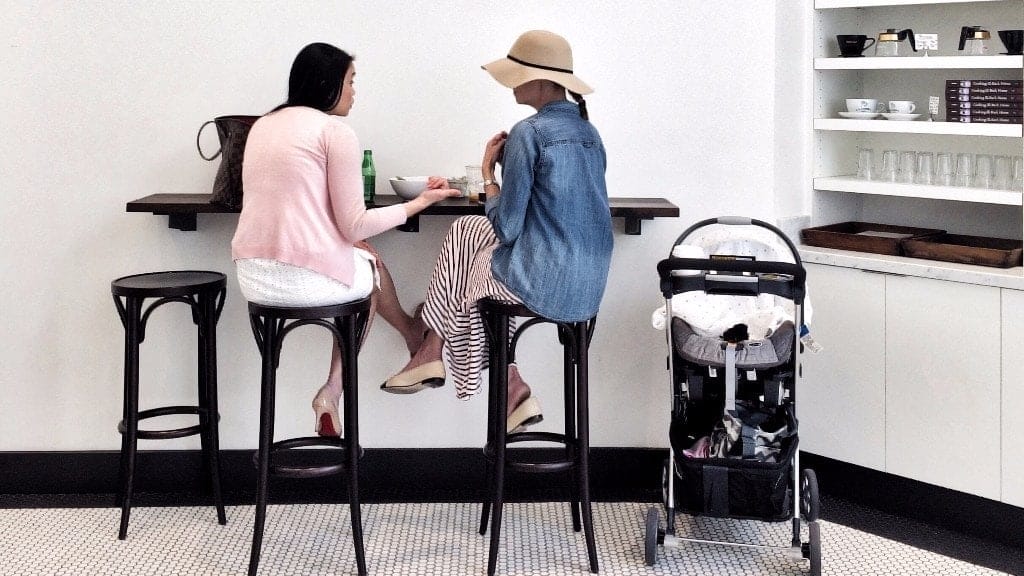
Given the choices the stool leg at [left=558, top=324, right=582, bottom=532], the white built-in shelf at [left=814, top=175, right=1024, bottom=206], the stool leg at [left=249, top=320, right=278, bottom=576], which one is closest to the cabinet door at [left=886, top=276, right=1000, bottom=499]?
the white built-in shelf at [left=814, top=175, right=1024, bottom=206]

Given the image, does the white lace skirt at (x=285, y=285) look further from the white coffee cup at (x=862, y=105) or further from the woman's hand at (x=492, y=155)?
the white coffee cup at (x=862, y=105)

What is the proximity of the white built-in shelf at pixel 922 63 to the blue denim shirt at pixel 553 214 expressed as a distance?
124 cm

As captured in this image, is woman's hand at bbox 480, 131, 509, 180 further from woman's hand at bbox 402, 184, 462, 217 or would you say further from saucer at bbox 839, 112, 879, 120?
saucer at bbox 839, 112, 879, 120

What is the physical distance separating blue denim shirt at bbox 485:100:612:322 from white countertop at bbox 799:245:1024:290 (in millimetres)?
1019

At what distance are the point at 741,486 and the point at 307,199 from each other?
1505 millimetres

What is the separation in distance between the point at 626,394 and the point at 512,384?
61 centimetres

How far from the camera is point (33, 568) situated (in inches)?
137

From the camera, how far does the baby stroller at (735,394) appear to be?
3.32 metres

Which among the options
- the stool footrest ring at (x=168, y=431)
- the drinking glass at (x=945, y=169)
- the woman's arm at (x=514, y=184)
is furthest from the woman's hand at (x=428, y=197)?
the drinking glass at (x=945, y=169)

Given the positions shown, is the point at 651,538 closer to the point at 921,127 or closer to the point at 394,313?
the point at 394,313

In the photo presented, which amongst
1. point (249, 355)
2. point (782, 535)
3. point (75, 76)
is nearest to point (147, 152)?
point (75, 76)

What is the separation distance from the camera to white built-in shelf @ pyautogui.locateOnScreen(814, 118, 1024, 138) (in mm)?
3723

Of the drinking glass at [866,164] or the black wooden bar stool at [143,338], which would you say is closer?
the black wooden bar stool at [143,338]

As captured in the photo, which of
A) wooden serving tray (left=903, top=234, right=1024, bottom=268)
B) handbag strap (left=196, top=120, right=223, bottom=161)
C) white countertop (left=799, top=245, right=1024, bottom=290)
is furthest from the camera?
handbag strap (left=196, top=120, right=223, bottom=161)
